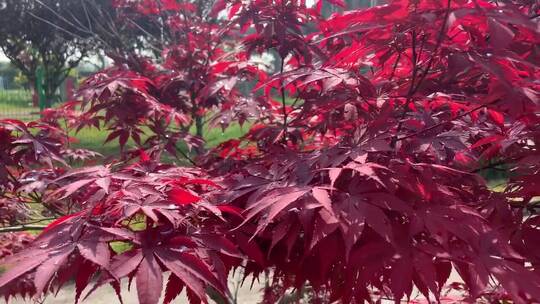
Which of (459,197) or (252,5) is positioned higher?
(252,5)

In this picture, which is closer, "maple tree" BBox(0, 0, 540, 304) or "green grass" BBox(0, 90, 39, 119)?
"maple tree" BBox(0, 0, 540, 304)

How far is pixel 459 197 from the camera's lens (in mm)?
1202

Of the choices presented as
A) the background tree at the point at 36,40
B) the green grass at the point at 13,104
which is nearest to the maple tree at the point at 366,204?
the background tree at the point at 36,40

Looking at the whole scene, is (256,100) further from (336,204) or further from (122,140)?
(336,204)

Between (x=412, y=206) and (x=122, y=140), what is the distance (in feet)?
5.21

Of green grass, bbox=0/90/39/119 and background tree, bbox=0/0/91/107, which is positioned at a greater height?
background tree, bbox=0/0/91/107

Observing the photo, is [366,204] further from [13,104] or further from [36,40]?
[13,104]

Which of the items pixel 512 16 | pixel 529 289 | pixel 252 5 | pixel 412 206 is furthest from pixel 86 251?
pixel 252 5

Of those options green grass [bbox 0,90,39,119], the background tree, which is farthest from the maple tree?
green grass [bbox 0,90,39,119]

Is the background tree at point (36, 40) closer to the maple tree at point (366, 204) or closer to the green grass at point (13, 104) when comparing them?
the green grass at point (13, 104)

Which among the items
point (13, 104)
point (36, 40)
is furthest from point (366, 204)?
point (13, 104)

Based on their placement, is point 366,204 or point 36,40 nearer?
point 366,204

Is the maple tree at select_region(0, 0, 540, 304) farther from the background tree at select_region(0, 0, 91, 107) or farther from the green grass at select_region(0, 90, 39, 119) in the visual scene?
the green grass at select_region(0, 90, 39, 119)

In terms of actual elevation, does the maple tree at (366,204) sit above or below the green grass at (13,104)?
above
